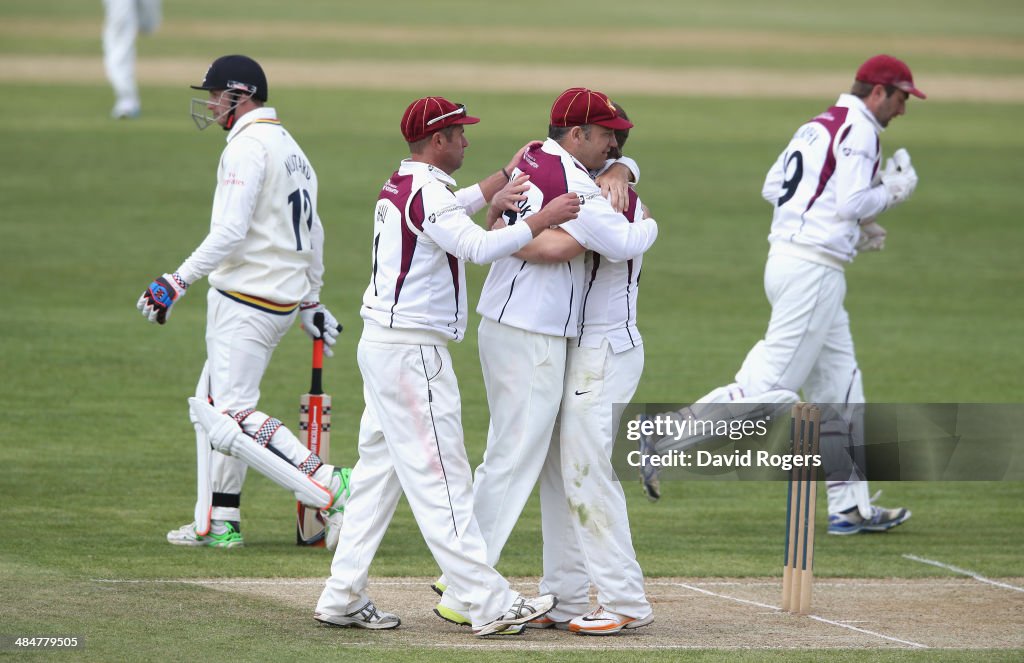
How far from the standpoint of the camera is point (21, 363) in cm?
1380

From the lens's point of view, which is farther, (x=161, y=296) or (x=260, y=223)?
(x=260, y=223)

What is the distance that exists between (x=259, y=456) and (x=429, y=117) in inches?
92.4

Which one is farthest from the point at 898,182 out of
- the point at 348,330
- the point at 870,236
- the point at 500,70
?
the point at 500,70

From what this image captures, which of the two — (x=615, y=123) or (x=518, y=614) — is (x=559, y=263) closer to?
(x=615, y=123)

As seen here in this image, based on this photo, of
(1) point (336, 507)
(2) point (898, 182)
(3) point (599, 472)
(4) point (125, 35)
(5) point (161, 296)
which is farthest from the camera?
(4) point (125, 35)

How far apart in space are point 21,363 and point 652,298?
7159mm

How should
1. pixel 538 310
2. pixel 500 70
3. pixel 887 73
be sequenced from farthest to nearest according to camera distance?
pixel 500 70
pixel 887 73
pixel 538 310

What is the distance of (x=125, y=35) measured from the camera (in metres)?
26.8

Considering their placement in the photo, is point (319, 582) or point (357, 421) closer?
point (319, 582)

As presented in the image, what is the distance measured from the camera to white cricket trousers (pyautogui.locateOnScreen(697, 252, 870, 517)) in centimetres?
980

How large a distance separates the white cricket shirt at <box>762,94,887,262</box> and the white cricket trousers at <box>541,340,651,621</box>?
109 inches

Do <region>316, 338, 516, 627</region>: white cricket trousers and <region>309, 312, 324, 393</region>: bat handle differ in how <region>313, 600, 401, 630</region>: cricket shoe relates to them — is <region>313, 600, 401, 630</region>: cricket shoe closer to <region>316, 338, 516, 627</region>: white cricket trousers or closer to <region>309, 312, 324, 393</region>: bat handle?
<region>316, 338, 516, 627</region>: white cricket trousers

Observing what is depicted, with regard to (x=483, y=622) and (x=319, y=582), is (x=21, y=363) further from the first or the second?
(x=483, y=622)

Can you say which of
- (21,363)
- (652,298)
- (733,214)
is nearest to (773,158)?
(733,214)
